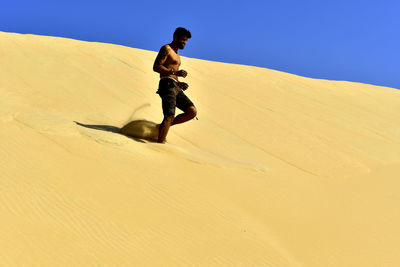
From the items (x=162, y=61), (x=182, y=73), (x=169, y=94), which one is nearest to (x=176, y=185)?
(x=169, y=94)

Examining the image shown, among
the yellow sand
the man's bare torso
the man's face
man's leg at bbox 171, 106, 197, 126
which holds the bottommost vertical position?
the yellow sand

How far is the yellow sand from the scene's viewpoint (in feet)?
8.04

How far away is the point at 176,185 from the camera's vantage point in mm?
3443

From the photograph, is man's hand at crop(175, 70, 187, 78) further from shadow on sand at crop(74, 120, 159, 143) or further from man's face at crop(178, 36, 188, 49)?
shadow on sand at crop(74, 120, 159, 143)

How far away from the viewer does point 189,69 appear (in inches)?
481

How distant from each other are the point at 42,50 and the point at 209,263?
28.9ft

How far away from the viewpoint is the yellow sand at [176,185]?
2.45 meters

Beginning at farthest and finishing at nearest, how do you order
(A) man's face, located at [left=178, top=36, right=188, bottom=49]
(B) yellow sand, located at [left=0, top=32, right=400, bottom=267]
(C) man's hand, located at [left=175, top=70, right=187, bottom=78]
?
(A) man's face, located at [left=178, top=36, right=188, bottom=49]
(C) man's hand, located at [left=175, top=70, right=187, bottom=78]
(B) yellow sand, located at [left=0, top=32, right=400, bottom=267]

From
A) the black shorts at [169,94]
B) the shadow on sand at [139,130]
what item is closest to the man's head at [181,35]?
the black shorts at [169,94]

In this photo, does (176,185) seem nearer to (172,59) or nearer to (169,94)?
(169,94)

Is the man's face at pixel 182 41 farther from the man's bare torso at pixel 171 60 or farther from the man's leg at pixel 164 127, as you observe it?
the man's leg at pixel 164 127

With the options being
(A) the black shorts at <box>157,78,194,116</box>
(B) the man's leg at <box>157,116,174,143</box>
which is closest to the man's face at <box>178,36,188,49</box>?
(A) the black shorts at <box>157,78,194,116</box>

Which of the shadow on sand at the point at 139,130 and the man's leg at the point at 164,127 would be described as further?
the shadow on sand at the point at 139,130

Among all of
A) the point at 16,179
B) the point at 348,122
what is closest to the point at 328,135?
the point at 348,122
